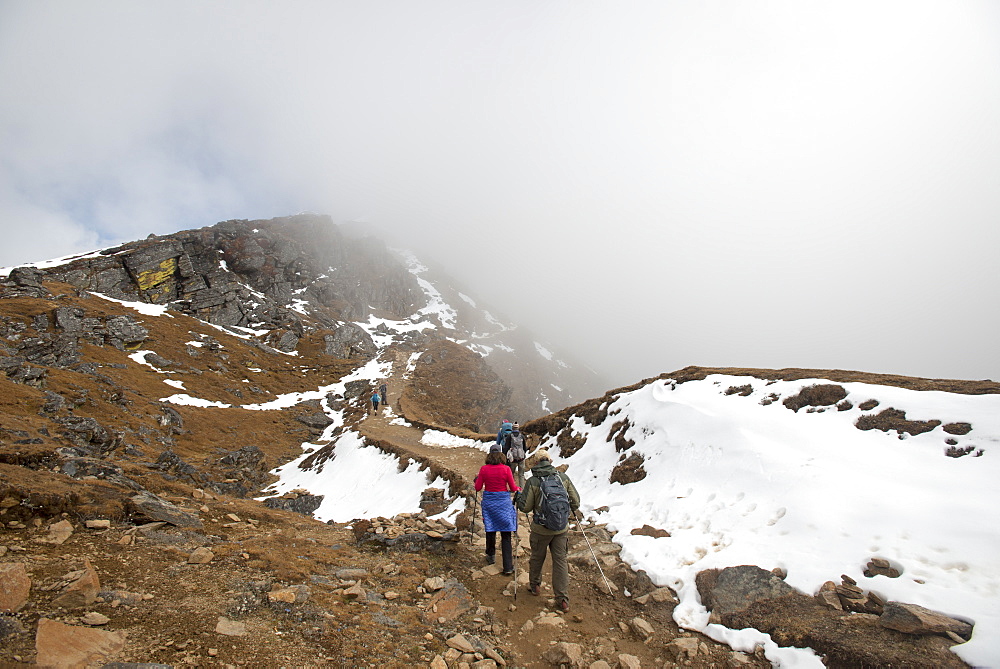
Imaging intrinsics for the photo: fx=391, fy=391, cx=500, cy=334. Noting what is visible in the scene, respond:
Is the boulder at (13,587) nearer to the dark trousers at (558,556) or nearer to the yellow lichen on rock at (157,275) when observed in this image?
the dark trousers at (558,556)

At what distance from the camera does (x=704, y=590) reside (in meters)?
7.55

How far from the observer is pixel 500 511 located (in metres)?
9.02

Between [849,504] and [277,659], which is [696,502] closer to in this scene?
[849,504]

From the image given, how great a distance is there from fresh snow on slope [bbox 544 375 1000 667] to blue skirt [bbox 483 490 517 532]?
2.93 metres

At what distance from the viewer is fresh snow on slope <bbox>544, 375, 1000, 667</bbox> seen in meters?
6.35

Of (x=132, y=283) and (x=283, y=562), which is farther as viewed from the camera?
(x=132, y=283)

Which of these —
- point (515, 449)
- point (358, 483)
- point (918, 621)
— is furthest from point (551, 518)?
point (358, 483)

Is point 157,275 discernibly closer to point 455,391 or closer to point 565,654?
point 455,391

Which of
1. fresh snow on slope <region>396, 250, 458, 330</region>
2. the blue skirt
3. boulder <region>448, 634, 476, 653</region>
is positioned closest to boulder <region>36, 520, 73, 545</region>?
boulder <region>448, 634, 476, 653</region>

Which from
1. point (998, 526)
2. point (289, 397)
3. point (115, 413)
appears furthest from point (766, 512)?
point (289, 397)

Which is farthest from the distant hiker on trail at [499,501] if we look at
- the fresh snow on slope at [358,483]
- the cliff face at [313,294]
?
the cliff face at [313,294]

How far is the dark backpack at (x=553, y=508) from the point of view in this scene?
766 cm

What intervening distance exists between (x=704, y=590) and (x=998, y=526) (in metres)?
5.01

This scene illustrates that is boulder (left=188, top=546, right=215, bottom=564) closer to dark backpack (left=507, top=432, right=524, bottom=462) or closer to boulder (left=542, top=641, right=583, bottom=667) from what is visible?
boulder (left=542, top=641, right=583, bottom=667)
